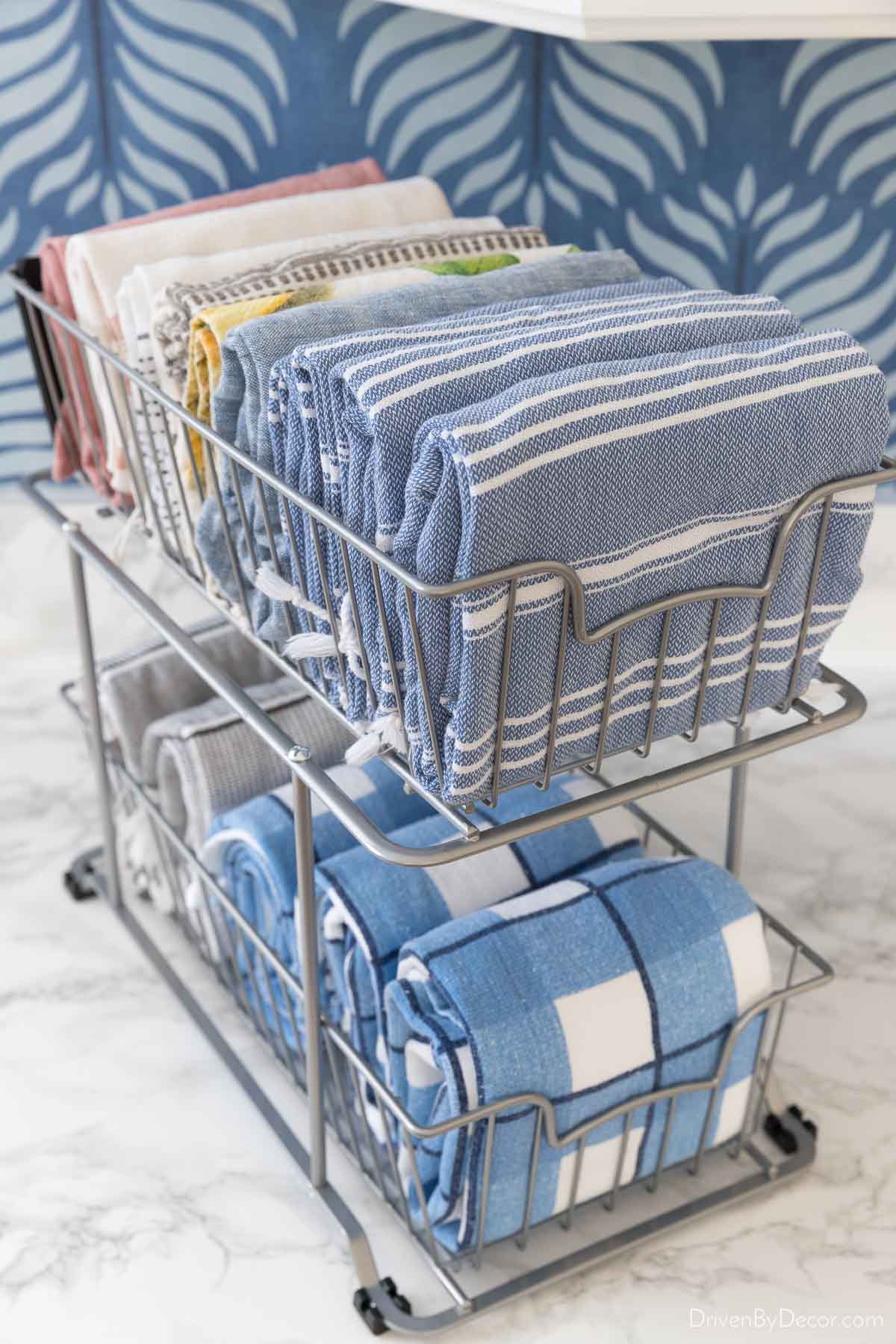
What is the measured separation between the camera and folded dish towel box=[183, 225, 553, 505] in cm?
87

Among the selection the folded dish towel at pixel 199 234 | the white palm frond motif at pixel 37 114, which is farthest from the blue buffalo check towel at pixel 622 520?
the white palm frond motif at pixel 37 114

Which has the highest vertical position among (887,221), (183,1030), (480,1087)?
(887,221)

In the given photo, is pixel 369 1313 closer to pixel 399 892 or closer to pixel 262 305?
pixel 399 892

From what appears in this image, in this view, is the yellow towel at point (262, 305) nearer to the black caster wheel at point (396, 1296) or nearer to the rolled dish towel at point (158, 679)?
the rolled dish towel at point (158, 679)

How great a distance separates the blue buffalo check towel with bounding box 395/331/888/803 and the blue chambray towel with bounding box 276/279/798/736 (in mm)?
21

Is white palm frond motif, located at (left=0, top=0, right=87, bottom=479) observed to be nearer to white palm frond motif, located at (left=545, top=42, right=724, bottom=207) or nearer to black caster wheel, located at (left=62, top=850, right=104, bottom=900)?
white palm frond motif, located at (left=545, top=42, right=724, bottom=207)

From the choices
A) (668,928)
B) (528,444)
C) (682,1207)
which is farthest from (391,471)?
(682,1207)

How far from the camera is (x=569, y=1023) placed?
97 cm

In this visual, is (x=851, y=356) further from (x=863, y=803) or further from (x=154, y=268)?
(x=863, y=803)

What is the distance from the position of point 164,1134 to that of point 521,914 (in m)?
0.36

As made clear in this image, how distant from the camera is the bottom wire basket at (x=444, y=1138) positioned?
1.00 meters

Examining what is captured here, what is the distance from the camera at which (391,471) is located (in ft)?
2.36

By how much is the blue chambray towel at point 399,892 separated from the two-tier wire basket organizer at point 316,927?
0.03m

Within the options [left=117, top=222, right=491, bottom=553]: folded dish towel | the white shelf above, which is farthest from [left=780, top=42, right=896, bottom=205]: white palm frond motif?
[left=117, top=222, right=491, bottom=553]: folded dish towel
